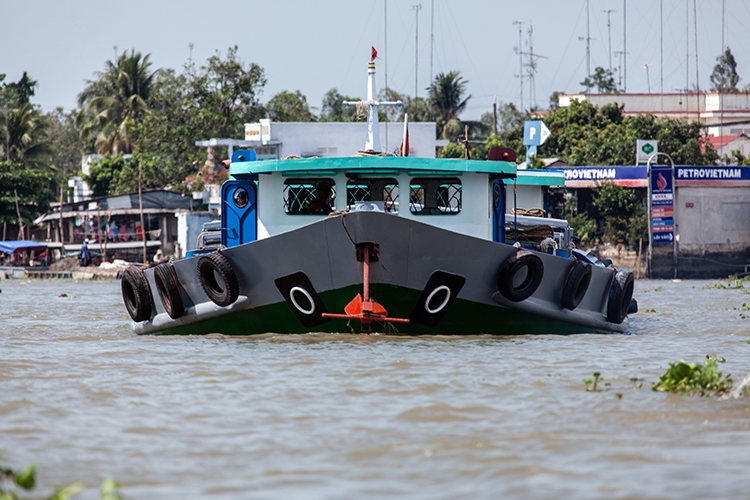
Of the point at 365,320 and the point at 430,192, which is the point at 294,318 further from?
the point at 430,192

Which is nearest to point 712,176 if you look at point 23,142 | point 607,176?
point 607,176

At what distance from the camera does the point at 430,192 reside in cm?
1165

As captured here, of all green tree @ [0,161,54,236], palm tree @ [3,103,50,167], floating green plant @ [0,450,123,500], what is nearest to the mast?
floating green plant @ [0,450,123,500]

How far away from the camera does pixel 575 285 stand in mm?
11656

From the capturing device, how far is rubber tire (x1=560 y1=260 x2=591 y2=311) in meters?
11.6

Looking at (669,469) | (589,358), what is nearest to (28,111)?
(589,358)

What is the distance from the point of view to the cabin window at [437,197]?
38.0 feet

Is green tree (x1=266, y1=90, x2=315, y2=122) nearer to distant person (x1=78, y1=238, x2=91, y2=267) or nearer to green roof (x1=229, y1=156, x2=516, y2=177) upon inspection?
distant person (x1=78, y1=238, x2=91, y2=267)

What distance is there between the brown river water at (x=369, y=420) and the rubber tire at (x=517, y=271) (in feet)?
1.70

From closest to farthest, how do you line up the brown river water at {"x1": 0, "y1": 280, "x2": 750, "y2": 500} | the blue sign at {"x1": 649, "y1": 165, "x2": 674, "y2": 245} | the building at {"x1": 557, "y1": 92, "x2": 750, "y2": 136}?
the brown river water at {"x1": 0, "y1": 280, "x2": 750, "y2": 500}, the blue sign at {"x1": 649, "y1": 165, "x2": 674, "y2": 245}, the building at {"x1": 557, "y1": 92, "x2": 750, "y2": 136}

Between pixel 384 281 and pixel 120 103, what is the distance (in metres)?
48.9

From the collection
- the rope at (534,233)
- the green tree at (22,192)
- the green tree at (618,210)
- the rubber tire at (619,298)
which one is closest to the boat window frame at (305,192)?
the rope at (534,233)

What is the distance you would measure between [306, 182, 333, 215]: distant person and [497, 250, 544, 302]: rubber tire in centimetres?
216

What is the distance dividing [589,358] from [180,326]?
490 centimetres
